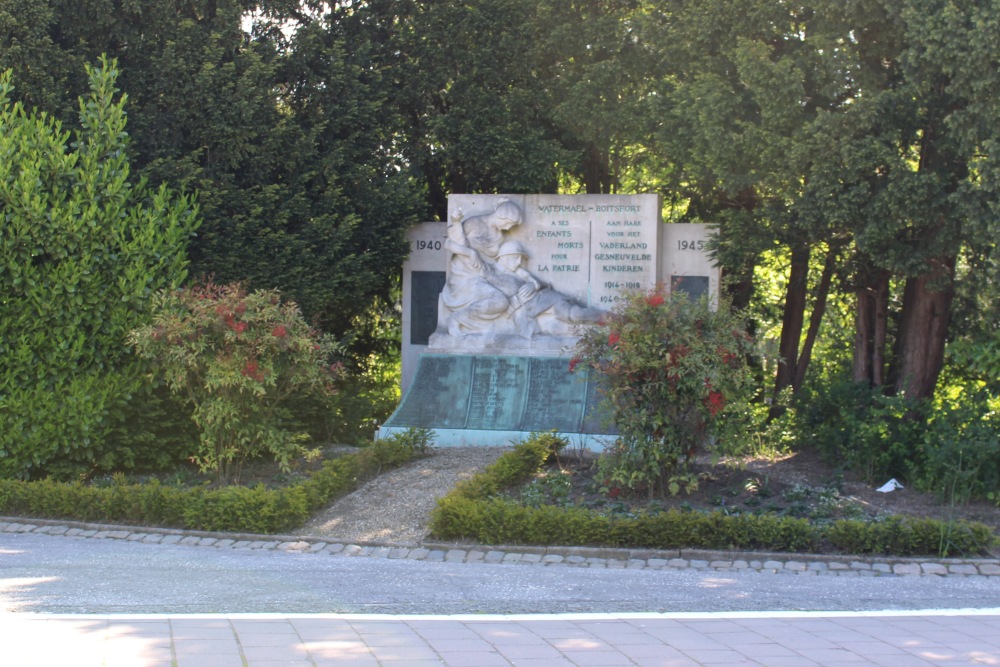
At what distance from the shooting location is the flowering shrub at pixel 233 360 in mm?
10266

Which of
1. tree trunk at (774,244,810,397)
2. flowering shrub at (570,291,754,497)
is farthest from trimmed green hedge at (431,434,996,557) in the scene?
tree trunk at (774,244,810,397)

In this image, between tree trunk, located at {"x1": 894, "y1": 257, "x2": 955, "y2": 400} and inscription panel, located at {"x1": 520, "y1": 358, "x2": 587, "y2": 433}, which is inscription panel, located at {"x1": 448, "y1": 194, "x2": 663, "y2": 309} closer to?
inscription panel, located at {"x1": 520, "y1": 358, "x2": 587, "y2": 433}

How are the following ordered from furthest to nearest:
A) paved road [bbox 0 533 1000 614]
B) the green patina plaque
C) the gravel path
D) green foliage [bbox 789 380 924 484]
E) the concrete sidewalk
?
the green patina plaque < green foliage [bbox 789 380 924 484] < the gravel path < paved road [bbox 0 533 1000 614] < the concrete sidewalk

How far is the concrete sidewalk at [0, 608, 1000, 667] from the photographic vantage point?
5.32m

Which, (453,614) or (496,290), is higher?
(496,290)

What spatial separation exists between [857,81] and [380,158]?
7119 millimetres

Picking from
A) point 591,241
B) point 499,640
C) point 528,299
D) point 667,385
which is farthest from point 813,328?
point 499,640

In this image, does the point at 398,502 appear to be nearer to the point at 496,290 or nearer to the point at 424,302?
the point at 496,290

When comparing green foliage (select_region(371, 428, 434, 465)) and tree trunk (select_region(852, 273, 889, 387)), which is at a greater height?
tree trunk (select_region(852, 273, 889, 387))

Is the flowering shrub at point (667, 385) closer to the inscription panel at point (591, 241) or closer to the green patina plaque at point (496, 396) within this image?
the green patina plaque at point (496, 396)

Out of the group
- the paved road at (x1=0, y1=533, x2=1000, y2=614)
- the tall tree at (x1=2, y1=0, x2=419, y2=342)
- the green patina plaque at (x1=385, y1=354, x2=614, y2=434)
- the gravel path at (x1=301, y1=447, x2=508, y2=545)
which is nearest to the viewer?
the paved road at (x1=0, y1=533, x2=1000, y2=614)

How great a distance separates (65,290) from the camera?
431 inches

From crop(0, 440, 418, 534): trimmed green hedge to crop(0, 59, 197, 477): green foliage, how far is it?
26.8 inches

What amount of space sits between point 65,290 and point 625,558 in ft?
21.7
